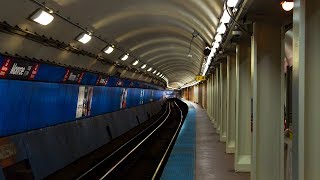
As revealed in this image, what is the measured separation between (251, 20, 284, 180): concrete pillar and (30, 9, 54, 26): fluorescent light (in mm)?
3837

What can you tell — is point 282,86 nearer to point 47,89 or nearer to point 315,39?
point 315,39

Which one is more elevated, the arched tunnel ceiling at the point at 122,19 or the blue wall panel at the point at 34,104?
the arched tunnel ceiling at the point at 122,19

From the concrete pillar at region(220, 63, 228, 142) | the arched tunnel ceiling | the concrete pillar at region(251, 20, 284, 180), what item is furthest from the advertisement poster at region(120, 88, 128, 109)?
the concrete pillar at region(251, 20, 284, 180)

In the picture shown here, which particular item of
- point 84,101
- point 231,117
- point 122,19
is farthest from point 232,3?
point 84,101

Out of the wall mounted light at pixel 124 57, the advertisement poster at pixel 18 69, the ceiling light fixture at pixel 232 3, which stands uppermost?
the wall mounted light at pixel 124 57

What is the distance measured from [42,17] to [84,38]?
290cm

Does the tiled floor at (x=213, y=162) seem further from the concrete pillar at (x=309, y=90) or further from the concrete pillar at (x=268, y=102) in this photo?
the concrete pillar at (x=309, y=90)

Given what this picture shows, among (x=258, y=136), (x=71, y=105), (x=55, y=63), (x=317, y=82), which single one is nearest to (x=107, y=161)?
(x=71, y=105)

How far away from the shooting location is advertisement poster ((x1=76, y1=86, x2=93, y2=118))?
13.4m

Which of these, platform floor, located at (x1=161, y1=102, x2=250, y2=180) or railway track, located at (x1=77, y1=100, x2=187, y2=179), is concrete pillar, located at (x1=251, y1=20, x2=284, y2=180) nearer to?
platform floor, located at (x1=161, y1=102, x2=250, y2=180)

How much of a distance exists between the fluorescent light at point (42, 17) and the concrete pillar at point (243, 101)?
401 centimetres

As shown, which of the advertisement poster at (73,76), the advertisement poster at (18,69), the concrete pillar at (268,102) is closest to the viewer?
the concrete pillar at (268,102)

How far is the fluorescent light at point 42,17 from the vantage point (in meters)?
7.96

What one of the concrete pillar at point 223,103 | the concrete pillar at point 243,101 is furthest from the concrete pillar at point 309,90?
the concrete pillar at point 223,103
